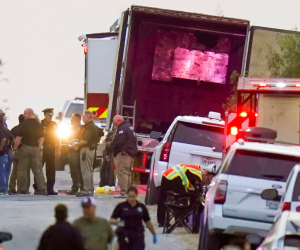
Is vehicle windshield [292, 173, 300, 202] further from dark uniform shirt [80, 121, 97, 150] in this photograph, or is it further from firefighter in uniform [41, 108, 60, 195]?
firefighter in uniform [41, 108, 60, 195]

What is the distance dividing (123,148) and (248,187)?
28.3 ft

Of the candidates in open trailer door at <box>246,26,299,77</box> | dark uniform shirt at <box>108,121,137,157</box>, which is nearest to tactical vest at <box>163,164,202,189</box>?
dark uniform shirt at <box>108,121,137,157</box>

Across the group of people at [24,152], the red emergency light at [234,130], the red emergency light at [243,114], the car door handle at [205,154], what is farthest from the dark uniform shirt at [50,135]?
the red emergency light at [243,114]

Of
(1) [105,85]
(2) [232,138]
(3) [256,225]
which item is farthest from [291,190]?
(1) [105,85]

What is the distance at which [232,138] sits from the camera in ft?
55.9

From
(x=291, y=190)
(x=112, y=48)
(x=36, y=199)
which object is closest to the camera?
(x=291, y=190)

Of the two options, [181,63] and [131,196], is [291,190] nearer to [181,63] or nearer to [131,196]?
[131,196]

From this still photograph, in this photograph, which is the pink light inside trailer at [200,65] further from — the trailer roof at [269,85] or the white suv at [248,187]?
the white suv at [248,187]

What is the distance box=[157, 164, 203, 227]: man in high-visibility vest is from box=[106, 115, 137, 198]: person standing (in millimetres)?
4655

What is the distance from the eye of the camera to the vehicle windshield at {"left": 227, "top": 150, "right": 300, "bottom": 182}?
38.9ft

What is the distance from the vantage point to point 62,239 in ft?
30.0

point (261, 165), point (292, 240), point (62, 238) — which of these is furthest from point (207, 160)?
point (292, 240)

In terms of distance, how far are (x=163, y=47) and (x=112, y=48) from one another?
9.52 ft

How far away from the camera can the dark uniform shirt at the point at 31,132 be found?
20.6 meters
